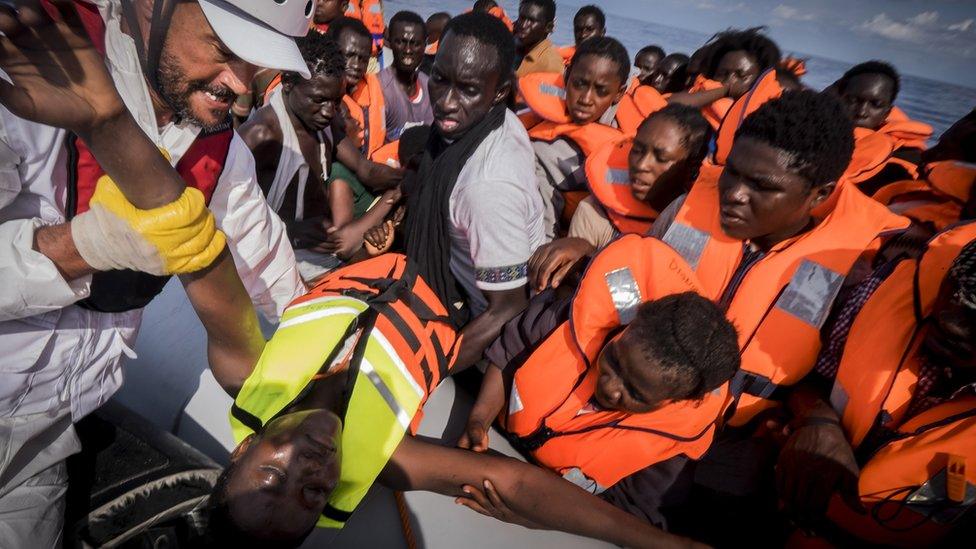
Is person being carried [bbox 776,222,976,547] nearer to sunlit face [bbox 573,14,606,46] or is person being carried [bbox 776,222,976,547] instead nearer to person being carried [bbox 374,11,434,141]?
person being carried [bbox 374,11,434,141]

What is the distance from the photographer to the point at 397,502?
1.40 metres

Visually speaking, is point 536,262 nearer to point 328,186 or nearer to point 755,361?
point 755,361

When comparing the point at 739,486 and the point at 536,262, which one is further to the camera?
the point at 536,262

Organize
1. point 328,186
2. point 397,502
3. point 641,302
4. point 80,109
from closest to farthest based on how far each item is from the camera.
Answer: point 80,109 < point 397,502 < point 641,302 < point 328,186

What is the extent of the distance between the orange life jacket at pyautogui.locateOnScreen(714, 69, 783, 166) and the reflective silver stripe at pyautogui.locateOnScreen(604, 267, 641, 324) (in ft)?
3.26

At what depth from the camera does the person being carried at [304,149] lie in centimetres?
221

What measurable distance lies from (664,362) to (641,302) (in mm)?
300

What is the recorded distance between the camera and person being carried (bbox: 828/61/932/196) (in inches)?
109

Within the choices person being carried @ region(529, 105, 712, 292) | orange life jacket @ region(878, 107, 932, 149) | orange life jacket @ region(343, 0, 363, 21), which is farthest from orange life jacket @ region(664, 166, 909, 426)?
orange life jacket @ region(343, 0, 363, 21)

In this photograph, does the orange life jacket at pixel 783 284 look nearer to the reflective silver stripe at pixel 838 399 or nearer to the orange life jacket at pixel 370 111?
the reflective silver stripe at pixel 838 399

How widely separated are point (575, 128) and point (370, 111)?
5.59 ft

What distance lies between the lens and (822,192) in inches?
62.9

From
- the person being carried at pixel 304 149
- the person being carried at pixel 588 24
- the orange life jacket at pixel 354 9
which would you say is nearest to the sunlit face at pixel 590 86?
the person being carried at pixel 304 149

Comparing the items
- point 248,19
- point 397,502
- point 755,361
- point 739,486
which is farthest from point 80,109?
point 739,486
